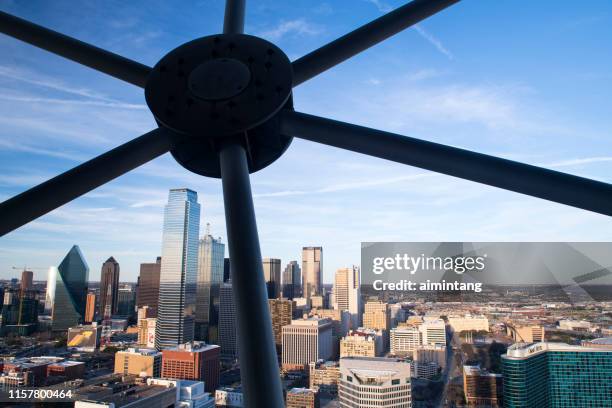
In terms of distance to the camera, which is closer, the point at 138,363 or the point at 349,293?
the point at 138,363

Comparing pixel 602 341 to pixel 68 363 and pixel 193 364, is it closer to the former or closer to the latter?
pixel 193 364

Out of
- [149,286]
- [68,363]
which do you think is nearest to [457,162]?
[68,363]

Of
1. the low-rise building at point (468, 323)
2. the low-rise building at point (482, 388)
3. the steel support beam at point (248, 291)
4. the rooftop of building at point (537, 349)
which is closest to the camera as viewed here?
the steel support beam at point (248, 291)

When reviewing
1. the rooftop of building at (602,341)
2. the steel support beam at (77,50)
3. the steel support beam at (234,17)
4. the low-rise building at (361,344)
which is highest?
the steel support beam at (234,17)

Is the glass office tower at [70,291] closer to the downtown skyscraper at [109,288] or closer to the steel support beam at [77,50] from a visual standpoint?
the downtown skyscraper at [109,288]

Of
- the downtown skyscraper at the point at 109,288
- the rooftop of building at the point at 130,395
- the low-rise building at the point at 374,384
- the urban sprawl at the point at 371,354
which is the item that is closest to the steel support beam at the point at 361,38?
the urban sprawl at the point at 371,354

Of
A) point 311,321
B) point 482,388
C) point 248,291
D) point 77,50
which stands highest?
point 77,50
